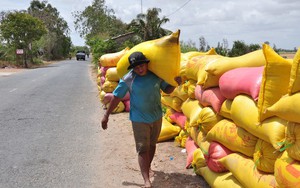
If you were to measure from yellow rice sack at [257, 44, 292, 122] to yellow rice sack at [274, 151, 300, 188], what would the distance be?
0.41m

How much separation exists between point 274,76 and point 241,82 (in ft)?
2.03

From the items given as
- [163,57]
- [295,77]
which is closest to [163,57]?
[163,57]

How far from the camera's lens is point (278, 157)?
8.70 ft

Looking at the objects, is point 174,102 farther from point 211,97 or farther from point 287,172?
point 287,172

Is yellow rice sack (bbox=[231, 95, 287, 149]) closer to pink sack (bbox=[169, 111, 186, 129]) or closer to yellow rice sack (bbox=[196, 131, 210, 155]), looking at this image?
yellow rice sack (bbox=[196, 131, 210, 155])

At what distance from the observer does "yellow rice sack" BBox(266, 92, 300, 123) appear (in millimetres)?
2361

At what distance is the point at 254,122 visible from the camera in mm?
2990

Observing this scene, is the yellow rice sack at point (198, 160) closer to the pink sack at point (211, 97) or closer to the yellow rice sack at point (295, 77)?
the pink sack at point (211, 97)

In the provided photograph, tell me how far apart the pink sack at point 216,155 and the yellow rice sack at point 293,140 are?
3.91ft

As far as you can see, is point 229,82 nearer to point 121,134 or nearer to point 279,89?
point 279,89

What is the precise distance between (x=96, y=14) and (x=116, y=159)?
6269 cm

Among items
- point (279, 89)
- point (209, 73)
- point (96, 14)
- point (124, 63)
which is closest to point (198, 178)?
point (209, 73)

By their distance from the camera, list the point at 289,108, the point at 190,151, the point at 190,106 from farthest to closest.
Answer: the point at 190,106 < the point at 190,151 < the point at 289,108

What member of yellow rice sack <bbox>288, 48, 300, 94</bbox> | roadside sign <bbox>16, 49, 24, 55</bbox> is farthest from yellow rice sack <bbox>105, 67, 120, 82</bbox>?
roadside sign <bbox>16, 49, 24, 55</bbox>
